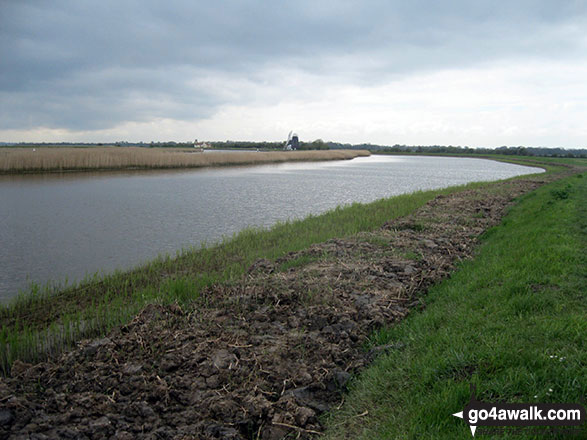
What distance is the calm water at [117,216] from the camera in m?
10.4

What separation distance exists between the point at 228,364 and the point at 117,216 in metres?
14.0

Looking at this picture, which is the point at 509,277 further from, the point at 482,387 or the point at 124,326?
the point at 124,326

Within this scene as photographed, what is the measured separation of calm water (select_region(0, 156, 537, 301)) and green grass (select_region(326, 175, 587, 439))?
7.56m

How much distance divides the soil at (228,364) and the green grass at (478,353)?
0.34 m

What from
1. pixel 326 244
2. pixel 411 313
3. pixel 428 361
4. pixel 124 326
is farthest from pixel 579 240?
pixel 124 326

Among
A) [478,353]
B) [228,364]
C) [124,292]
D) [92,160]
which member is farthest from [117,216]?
[92,160]

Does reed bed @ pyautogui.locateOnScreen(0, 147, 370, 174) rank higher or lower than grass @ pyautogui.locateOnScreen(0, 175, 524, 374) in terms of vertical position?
higher

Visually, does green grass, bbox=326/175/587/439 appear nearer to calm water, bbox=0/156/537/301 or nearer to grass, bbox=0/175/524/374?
grass, bbox=0/175/524/374

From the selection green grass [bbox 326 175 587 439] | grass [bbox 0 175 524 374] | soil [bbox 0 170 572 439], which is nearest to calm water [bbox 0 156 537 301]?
grass [bbox 0 175 524 374]

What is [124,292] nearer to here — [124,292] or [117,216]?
[124,292]

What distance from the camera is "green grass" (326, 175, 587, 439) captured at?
129 inches

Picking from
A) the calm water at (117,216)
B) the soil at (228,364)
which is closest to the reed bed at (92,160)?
the calm water at (117,216)

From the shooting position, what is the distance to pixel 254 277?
24.2ft

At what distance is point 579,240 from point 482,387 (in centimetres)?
591
